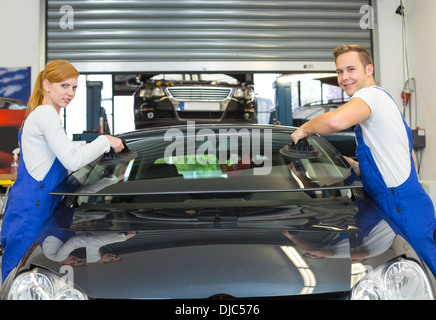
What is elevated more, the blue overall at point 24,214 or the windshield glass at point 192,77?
the windshield glass at point 192,77

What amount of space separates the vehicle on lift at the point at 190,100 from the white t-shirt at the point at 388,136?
3.57 meters

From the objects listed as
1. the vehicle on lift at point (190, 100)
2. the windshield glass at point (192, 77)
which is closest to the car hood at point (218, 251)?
the vehicle on lift at point (190, 100)

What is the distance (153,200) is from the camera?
1.84 metres

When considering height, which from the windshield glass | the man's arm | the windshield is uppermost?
the windshield glass

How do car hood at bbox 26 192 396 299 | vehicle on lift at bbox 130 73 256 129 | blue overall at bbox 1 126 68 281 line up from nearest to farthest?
car hood at bbox 26 192 396 299, blue overall at bbox 1 126 68 281, vehicle on lift at bbox 130 73 256 129

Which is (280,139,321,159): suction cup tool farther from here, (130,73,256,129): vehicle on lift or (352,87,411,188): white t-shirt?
(130,73,256,129): vehicle on lift

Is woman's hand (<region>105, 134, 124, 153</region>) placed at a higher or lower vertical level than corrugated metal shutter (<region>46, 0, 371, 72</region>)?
lower

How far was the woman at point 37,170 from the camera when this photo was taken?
6.11 feet

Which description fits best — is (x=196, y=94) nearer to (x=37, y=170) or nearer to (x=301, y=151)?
(x=37, y=170)

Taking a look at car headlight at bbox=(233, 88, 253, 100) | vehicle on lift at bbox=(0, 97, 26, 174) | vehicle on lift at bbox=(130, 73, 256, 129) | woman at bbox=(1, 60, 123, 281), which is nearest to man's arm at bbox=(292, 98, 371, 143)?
woman at bbox=(1, 60, 123, 281)

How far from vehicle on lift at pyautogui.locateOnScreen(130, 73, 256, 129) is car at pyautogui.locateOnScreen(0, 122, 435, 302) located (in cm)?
324

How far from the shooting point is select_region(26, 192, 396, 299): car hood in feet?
3.83

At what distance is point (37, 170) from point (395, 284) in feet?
4.69

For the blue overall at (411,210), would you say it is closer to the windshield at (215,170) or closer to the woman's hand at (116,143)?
the windshield at (215,170)
